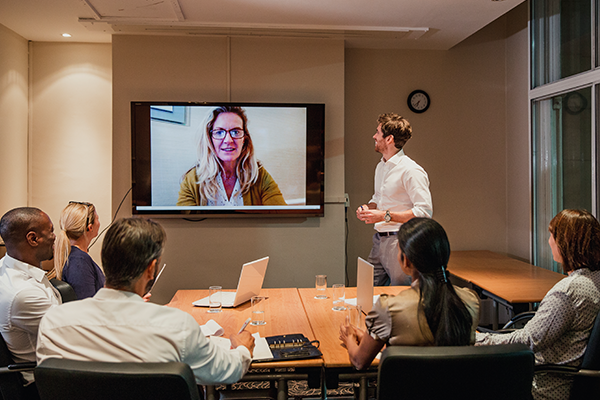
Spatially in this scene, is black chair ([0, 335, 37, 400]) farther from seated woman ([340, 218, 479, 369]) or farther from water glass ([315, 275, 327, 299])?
water glass ([315, 275, 327, 299])

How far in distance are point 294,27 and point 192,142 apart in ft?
4.48

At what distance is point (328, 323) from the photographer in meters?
2.14

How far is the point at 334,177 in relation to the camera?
4.21 meters

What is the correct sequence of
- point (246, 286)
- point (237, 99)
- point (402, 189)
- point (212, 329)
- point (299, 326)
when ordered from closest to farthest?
point (212, 329) < point (299, 326) < point (246, 286) < point (402, 189) < point (237, 99)

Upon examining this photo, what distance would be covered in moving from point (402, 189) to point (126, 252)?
2.29 metres

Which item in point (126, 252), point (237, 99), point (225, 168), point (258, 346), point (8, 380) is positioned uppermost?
point (237, 99)

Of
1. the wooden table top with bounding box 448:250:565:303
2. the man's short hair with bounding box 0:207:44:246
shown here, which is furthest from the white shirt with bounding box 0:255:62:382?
the wooden table top with bounding box 448:250:565:303

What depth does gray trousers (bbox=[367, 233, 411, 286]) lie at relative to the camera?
2977mm

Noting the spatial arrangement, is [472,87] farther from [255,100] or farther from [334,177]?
[255,100]

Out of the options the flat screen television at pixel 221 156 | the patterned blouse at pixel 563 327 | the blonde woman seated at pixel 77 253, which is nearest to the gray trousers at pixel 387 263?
the flat screen television at pixel 221 156

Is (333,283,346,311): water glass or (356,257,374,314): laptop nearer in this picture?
(356,257,374,314): laptop

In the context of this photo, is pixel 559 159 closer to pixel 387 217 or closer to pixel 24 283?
pixel 387 217

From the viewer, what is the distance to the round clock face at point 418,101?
184 inches

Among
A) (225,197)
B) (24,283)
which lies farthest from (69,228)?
(225,197)
